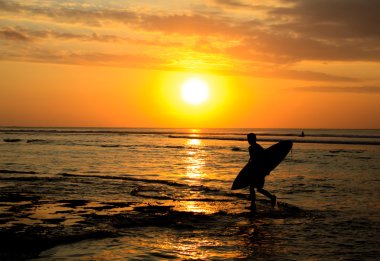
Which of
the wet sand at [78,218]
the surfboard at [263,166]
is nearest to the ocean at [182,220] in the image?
the wet sand at [78,218]

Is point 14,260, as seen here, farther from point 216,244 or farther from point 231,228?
point 231,228

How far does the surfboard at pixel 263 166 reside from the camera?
519 inches

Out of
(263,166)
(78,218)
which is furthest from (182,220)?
(263,166)

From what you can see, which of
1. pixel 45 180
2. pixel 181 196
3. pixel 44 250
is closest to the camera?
pixel 44 250

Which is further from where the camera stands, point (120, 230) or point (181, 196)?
point (181, 196)

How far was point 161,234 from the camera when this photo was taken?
9875 millimetres

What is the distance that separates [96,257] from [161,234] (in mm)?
2166

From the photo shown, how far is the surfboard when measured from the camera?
43.3 feet

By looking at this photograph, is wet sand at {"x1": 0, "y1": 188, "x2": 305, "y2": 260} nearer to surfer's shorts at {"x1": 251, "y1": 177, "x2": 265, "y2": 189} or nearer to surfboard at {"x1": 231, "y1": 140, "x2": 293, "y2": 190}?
surfer's shorts at {"x1": 251, "y1": 177, "x2": 265, "y2": 189}

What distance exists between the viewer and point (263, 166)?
43.7 ft

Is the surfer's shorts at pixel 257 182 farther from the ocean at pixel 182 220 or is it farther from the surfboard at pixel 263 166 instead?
the ocean at pixel 182 220

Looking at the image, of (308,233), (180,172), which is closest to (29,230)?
(308,233)

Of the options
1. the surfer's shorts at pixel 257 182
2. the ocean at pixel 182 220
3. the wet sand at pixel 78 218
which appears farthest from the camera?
the surfer's shorts at pixel 257 182

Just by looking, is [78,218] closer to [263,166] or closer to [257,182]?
[257,182]
